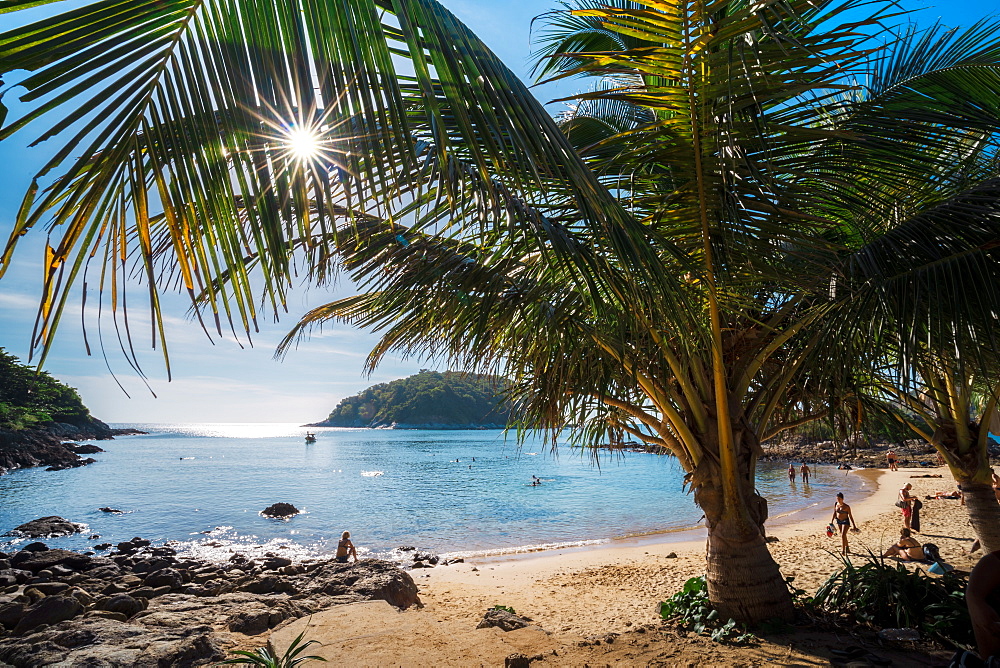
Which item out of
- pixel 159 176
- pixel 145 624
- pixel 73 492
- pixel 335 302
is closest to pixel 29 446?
pixel 73 492

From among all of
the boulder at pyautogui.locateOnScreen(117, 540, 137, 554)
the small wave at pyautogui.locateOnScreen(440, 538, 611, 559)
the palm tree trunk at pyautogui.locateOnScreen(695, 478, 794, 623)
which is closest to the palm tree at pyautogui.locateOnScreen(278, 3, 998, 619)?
the palm tree trunk at pyautogui.locateOnScreen(695, 478, 794, 623)

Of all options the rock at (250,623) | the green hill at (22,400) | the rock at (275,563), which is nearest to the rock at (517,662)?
the rock at (250,623)

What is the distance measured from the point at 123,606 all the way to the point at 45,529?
1798 cm

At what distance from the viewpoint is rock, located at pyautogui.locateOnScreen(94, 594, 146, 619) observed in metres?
7.68

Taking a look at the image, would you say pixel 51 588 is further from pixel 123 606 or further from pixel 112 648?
pixel 112 648

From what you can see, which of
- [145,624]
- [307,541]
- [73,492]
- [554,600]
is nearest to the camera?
[145,624]

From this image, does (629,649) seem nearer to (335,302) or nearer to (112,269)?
(335,302)

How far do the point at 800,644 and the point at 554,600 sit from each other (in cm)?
690

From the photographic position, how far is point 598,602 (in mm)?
9969

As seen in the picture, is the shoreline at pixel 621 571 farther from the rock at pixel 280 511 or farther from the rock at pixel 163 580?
the rock at pixel 280 511

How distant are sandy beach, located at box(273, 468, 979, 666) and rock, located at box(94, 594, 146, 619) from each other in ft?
9.23

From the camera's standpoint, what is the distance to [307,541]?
806 inches

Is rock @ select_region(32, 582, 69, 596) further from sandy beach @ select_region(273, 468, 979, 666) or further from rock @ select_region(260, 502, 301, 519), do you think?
rock @ select_region(260, 502, 301, 519)

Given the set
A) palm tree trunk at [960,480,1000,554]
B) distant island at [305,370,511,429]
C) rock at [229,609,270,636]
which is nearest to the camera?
palm tree trunk at [960,480,1000,554]
